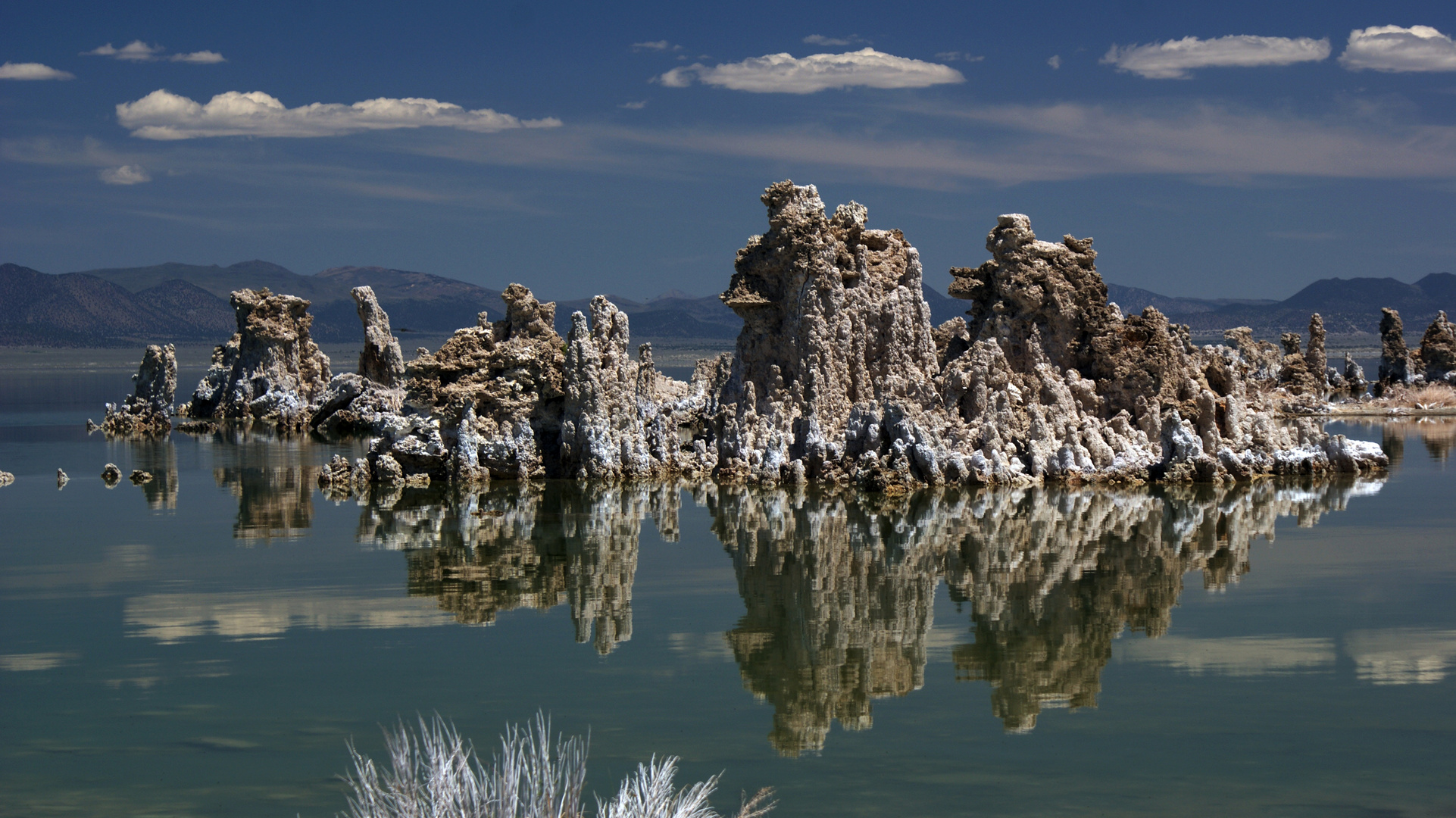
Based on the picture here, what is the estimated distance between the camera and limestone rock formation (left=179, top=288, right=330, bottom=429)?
47.2 metres

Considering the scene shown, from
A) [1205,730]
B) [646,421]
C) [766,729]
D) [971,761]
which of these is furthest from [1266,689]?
[646,421]

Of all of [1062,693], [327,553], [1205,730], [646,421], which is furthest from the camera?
[646,421]

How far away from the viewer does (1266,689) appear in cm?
1194

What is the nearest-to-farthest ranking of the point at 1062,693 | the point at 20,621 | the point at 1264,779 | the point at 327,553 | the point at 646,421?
the point at 1264,779, the point at 1062,693, the point at 20,621, the point at 327,553, the point at 646,421

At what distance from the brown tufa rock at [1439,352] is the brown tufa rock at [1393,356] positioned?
25.3 inches

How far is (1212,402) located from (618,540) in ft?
40.2

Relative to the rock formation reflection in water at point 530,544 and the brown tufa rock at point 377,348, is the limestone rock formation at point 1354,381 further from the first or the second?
the rock formation reflection in water at point 530,544

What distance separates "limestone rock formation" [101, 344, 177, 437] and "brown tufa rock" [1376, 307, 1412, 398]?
40.5 m

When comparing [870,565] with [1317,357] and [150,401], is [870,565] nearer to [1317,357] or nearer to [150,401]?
[150,401]

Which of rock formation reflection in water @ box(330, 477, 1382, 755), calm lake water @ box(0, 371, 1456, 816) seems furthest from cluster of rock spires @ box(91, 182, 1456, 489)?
calm lake water @ box(0, 371, 1456, 816)

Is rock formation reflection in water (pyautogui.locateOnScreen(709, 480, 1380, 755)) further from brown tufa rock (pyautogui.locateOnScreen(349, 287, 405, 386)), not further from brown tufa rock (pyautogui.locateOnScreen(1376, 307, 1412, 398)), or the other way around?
→ brown tufa rock (pyautogui.locateOnScreen(1376, 307, 1412, 398))

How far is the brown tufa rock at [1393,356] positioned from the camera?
180ft

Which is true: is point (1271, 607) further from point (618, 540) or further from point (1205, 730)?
point (618, 540)

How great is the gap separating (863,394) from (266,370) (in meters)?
26.7
